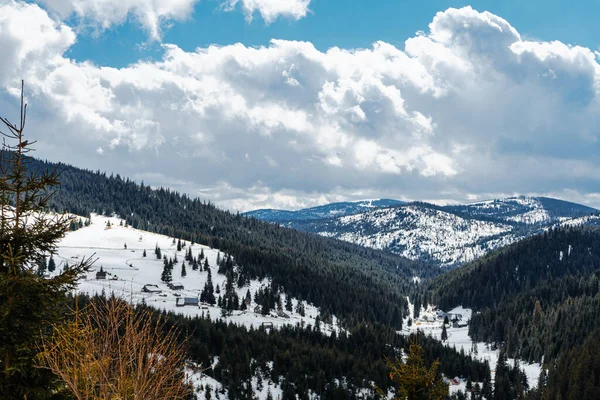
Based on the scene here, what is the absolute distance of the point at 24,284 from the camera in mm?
15242

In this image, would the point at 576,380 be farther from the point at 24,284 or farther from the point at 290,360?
the point at 24,284

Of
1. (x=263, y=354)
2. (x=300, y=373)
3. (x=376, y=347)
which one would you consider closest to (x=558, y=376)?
(x=376, y=347)

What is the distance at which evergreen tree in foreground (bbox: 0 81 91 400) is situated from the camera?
15.0m

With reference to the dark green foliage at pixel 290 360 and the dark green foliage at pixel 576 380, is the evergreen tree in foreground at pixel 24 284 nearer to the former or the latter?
the dark green foliage at pixel 290 360

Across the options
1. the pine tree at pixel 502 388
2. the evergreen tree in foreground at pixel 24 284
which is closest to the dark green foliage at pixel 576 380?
the pine tree at pixel 502 388

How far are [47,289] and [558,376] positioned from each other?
149467 millimetres

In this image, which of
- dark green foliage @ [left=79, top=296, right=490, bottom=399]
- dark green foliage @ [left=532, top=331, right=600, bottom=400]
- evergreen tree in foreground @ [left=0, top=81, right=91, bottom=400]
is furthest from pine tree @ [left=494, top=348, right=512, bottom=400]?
evergreen tree in foreground @ [left=0, top=81, right=91, bottom=400]

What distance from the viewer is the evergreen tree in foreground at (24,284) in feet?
49.2

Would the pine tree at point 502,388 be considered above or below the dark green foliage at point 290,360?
below

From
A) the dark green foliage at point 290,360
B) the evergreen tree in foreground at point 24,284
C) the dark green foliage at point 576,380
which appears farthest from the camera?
the dark green foliage at point 290,360

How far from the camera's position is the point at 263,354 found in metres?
130

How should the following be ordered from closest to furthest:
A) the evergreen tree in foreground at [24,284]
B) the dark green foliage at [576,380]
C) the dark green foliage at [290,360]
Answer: the evergreen tree in foreground at [24,284], the dark green foliage at [576,380], the dark green foliage at [290,360]

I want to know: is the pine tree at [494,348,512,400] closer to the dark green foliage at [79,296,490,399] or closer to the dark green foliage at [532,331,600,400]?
the dark green foliage at [79,296,490,399]

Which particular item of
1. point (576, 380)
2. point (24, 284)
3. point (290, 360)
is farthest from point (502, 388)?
point (24, 284)
